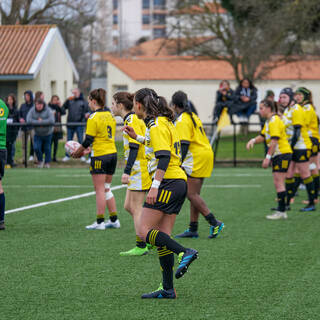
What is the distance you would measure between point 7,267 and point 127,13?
119 m

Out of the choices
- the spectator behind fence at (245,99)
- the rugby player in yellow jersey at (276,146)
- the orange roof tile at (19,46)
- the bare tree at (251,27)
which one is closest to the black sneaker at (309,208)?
the rugby player in yellow jersey at (276,146)

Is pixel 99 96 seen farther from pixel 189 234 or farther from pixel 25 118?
pixel 25 118

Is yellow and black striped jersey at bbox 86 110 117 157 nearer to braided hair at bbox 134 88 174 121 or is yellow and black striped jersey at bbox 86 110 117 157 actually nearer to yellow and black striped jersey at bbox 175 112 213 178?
yellow and black striped jersey at bbox 175 112 213 178

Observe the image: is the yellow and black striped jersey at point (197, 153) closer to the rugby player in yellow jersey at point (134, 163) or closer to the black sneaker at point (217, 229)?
the black sneaker at point (217, 229)

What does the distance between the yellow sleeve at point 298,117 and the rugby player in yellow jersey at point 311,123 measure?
22 centimetres

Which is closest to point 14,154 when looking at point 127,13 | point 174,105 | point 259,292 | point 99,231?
point 99,231

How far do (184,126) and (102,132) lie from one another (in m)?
1.31

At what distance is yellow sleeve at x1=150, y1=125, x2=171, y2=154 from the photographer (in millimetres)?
6191

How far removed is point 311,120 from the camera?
42.0ft

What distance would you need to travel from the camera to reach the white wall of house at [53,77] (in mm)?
33544

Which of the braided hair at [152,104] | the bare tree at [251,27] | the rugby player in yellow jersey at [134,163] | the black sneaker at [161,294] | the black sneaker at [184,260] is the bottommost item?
the black sneaker at [161,294]

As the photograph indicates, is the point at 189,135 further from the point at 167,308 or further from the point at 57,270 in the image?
the point at 167,308

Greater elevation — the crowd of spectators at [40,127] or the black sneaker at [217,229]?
the crowd of spectators at [40,127]

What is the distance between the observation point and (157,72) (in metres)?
53.3
